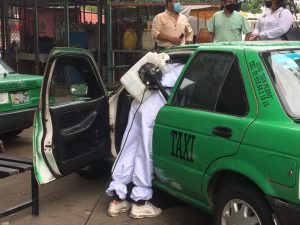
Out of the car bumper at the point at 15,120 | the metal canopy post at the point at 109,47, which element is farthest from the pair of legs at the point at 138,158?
the metal canopy post at the point at 109,47

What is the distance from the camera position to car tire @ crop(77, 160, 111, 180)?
5496mm

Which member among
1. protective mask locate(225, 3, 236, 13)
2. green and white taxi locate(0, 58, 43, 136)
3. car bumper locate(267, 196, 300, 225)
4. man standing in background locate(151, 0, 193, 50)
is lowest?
car bumper locate(267, 196, 300, 225)

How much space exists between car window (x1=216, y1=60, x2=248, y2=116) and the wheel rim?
0.63m

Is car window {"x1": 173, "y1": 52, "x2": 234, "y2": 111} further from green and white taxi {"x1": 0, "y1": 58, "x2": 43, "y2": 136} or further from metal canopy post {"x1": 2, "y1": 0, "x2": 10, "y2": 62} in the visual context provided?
metal canopy post {"x1": 2, "y1": 0, "x2": 10, "y2": 62}

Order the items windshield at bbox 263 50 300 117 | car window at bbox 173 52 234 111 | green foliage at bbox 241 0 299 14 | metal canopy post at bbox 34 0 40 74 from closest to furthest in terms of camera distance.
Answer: windshield at bbox 263 50 300 117 → car window at bbox 173 52 234 111 → green foliage at bbox 241 0 299 14 → metal canopy post at bbox 34 0 40 74

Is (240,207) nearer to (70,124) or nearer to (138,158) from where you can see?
(138,158)

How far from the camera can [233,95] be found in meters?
3.52

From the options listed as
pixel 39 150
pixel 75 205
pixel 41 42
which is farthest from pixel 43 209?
pixel 41 42

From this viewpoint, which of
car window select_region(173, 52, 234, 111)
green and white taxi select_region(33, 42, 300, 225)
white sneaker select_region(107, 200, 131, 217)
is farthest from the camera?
white sneaker select_region(107, 200, 131, 217)

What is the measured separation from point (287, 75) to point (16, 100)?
4.25 metres

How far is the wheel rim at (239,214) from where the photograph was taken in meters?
3.27

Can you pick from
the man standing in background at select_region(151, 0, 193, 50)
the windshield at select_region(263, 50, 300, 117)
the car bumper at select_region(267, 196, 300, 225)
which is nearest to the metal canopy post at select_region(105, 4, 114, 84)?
the man standing in background at select_region(151, 0, 193, 50)

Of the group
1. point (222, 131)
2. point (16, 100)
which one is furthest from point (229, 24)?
point (222, 131)

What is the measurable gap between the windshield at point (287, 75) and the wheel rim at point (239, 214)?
2.31 feet
